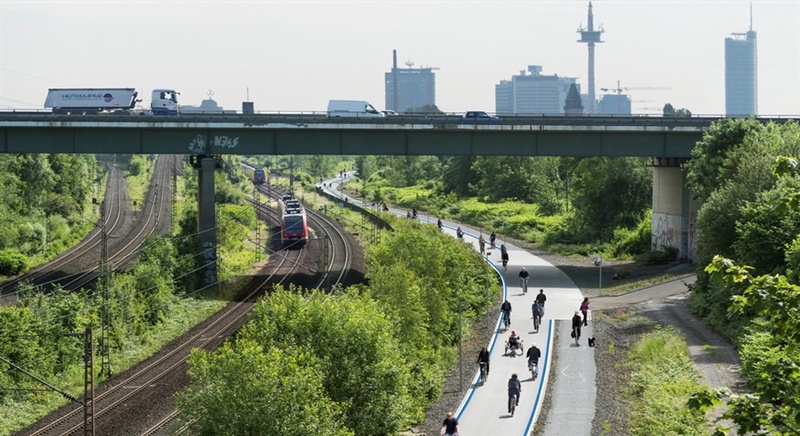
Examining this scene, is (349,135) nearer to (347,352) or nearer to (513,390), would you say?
(513,390)

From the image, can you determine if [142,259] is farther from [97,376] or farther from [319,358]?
[319,358]

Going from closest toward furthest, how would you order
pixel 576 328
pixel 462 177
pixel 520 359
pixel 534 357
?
pixel 534 357, pixel 520 359, pixel 576 328, pixel 462 177

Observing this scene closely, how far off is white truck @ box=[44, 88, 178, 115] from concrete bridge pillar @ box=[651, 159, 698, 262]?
37663 mm

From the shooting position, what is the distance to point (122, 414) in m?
35.8

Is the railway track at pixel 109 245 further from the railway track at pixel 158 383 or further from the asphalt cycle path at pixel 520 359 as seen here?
the asphalt cycle path at pixel 520 359

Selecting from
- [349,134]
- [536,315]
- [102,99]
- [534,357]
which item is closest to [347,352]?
[534,357]

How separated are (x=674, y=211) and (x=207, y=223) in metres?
28.4

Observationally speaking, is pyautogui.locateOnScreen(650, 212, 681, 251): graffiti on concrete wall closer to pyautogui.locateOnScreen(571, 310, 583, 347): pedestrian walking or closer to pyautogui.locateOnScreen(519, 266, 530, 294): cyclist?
pyautogui.locateOnScreen(519, 266, 530, 294): cyclist

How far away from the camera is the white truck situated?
88.3 metres

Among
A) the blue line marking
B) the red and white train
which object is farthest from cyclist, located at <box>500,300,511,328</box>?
the red and white train

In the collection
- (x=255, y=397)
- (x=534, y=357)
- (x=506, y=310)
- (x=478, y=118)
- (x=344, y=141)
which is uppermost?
(x=478, y=118)

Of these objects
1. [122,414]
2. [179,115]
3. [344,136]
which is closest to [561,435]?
[122,414]

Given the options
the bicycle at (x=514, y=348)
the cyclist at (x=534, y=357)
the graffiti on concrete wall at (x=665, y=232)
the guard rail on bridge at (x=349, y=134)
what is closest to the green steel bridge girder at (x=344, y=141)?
the guard rail on bridge at (x=349, y=134)

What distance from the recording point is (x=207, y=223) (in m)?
63.5
